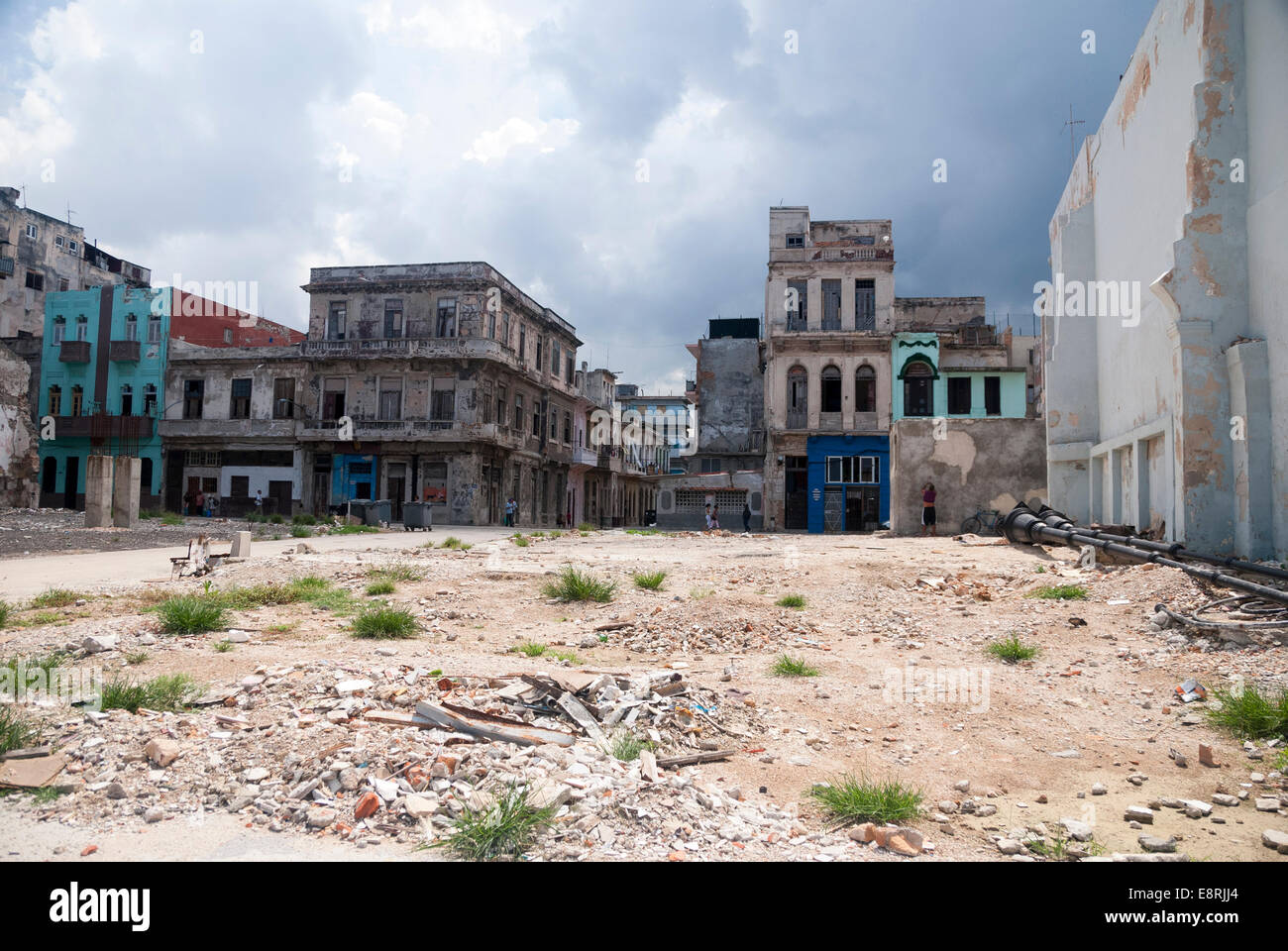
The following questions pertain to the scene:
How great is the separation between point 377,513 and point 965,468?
2016 centimetres

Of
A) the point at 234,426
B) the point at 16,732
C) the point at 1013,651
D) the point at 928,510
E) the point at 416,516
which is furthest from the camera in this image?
the point at 234,426

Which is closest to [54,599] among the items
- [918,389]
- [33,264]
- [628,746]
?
[628,746]

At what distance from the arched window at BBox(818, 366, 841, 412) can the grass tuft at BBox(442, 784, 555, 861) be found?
3412 cm

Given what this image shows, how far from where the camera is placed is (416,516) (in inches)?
1027

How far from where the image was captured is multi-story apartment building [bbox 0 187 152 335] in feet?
129

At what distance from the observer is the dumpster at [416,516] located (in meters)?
25.9

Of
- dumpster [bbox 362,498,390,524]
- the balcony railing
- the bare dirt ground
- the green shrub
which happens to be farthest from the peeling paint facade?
the balcony railing

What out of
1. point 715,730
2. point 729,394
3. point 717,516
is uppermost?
point 729,394

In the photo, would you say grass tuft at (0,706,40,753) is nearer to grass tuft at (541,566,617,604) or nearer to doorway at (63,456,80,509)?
grass tuft at (541,566,617,604)

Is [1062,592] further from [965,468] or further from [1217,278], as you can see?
[965,468]

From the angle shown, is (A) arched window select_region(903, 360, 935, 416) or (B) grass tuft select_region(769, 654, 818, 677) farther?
(A) arched window select_region(903, 360, 935, 416)

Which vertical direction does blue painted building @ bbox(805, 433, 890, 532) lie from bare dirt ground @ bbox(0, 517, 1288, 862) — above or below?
above

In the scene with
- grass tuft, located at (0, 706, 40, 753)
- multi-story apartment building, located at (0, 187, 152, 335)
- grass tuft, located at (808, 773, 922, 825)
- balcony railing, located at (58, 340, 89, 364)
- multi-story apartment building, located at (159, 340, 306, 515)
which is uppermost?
multi-story apartment building, located at (0, 187, 152, 335)
